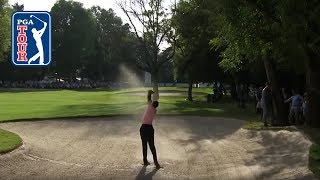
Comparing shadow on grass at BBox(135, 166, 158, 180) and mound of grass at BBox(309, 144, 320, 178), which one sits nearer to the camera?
mound of grass at BBox(309, 144, 320, 178)

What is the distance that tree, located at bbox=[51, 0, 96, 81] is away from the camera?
110250mm

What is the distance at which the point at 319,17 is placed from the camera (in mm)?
12453

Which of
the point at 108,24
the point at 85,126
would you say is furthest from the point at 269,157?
the point at 108,24

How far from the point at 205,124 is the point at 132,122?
12.8ft

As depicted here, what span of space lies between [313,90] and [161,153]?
6574mm

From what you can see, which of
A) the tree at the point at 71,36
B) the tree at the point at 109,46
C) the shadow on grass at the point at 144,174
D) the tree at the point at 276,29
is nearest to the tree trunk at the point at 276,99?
the tree at the point at 276,29

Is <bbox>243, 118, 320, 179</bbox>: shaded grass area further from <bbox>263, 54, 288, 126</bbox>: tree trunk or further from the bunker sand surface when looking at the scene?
<bbox>263, 54, 288, 126</bbox>: tree trunk

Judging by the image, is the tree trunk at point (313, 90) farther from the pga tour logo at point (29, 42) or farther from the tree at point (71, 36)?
the tree at point (71, 36)

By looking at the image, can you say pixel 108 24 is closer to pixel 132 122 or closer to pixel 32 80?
pixel 32 80

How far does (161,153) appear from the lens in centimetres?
1650

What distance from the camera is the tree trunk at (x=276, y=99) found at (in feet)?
77.3

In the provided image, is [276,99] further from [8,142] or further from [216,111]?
[8,142]

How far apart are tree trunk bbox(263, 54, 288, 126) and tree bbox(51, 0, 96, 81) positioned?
8931 cm

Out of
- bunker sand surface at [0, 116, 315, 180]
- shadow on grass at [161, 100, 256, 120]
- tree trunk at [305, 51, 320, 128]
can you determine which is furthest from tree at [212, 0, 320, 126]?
shadow on grass at [161, 100, 256, 120]
